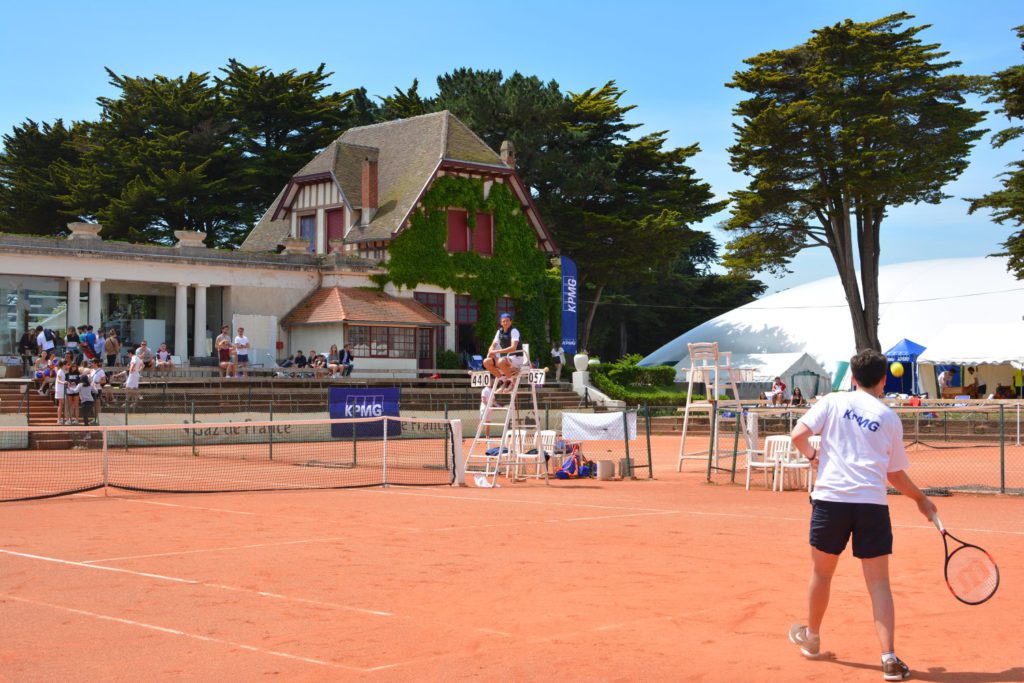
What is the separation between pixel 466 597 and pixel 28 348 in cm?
3249

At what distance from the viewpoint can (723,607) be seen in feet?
30.3

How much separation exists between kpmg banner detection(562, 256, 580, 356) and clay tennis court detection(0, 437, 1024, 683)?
3628 centimetres

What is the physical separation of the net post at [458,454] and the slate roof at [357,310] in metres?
24.5

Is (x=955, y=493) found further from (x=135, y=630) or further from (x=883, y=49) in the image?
(x=883, y=49)

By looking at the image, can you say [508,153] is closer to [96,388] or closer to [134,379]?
[134,379]

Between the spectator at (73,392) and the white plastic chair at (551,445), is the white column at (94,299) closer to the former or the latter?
the spectator at (73,392)

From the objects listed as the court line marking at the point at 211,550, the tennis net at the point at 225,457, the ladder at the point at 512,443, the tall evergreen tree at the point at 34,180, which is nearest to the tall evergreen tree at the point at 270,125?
the tall evergreen tree at the point at 34,180

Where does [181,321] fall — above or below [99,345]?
above

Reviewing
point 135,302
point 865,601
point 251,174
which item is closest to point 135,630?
point 865,601

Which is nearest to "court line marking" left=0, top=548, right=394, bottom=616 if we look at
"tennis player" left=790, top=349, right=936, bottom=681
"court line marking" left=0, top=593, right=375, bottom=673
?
"court line marking" left=0, top=593, right=375, bottom=673

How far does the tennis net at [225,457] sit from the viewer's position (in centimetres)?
2084

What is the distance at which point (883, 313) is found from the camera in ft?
212

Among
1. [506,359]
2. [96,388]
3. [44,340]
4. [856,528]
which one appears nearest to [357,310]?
[44,340]

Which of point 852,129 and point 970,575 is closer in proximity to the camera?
point 970,575
